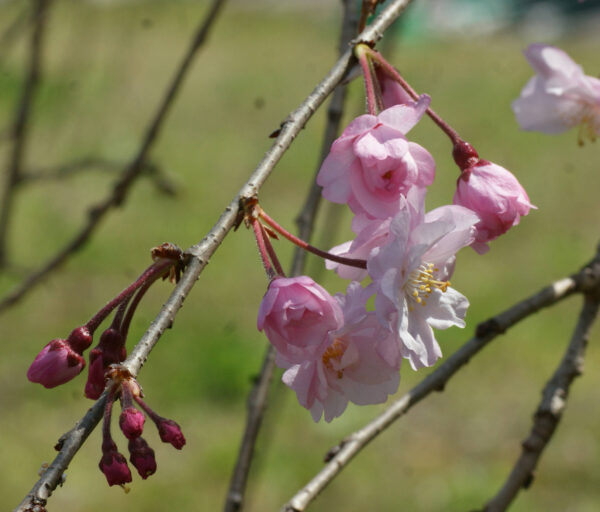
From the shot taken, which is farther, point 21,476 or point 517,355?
point 517,355

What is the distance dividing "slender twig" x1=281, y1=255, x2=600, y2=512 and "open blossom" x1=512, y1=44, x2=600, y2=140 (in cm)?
29

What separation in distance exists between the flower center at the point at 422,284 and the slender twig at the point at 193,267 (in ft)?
0.75

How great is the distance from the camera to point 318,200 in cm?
164

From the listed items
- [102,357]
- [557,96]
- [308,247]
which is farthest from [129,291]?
[557,96]

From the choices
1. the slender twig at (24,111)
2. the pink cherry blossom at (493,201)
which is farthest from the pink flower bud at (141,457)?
the slender twig at (24,111)

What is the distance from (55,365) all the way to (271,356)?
71cm

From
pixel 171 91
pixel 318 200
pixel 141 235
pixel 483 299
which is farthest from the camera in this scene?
pixel 141 235

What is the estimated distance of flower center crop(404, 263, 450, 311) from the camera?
3.32ft

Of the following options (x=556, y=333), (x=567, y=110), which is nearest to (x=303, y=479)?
(x=556, y=333)

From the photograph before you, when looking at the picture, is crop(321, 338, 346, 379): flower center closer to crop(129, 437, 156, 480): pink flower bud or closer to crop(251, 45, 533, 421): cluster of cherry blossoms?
crop(251, 45, 533, 421): cluster of cherry blossoms

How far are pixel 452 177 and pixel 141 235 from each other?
93.0 inches

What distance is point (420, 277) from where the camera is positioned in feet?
3.42

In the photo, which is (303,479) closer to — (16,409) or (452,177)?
(16,409)

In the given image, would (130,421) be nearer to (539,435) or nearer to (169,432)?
(169,432)
